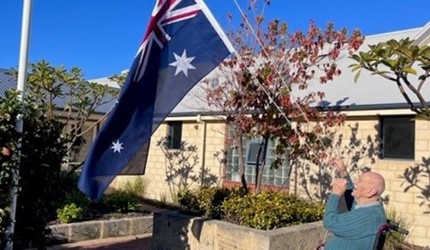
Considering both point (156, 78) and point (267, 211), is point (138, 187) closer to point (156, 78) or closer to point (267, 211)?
point (267, 211)

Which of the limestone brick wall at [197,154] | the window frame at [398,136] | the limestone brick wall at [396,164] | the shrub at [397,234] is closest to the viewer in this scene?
the shrub at [397,234]

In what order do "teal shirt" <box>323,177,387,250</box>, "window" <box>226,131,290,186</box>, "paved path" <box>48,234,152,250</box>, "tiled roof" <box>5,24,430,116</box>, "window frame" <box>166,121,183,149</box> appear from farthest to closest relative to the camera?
"window frame" <box>166,121,183,149</box>, "window" <box>226,131,290,186</box>, "tiled roof" <box>5,24,430,116</box>, "paved path" <box>48,234,152,250</box>, "teal shirt" <box>323,177,387,250</box>

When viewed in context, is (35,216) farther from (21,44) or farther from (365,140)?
(365,140)

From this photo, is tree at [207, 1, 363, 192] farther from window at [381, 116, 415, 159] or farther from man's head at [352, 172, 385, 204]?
man's head at [352, 172, 385, 204]

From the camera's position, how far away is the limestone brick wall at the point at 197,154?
45.5ft

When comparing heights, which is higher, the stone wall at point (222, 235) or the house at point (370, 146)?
the house at point (370, 146)

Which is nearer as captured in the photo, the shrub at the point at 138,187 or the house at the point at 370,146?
the house at the point at 370,146

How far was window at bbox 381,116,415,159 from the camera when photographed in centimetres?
974

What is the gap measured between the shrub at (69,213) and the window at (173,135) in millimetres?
6516

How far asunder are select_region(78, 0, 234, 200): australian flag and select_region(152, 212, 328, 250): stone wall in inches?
84.7

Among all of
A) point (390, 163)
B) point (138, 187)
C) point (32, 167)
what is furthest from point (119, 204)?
point (390, 163)

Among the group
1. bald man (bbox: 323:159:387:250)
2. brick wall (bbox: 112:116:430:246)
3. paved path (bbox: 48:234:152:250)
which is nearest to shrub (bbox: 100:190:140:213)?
paved path (bbox: 48:234:152:250)

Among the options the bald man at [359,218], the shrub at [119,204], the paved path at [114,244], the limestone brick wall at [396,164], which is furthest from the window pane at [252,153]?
the bald man at [359,218]

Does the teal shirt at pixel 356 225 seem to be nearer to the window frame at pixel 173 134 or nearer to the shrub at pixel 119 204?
the shrub at pixel 119 204
